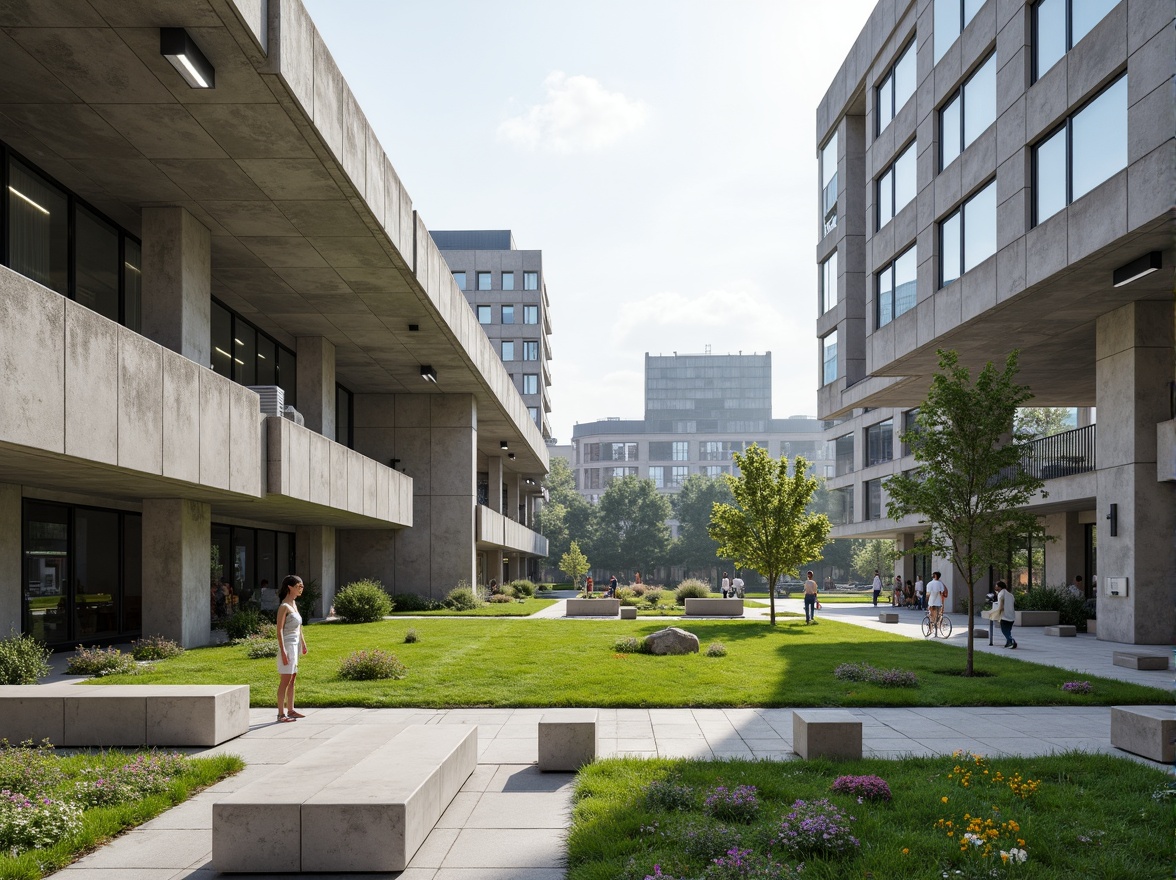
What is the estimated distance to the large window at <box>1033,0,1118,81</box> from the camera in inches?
830

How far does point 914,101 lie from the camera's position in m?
31.4

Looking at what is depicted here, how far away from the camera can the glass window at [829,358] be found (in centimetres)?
4203

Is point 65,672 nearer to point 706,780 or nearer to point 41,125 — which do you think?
point 41,125

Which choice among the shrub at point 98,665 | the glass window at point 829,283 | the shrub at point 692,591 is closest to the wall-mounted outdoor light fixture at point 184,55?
the shrub at point 98,665

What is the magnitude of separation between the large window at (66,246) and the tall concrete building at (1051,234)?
20.4 m

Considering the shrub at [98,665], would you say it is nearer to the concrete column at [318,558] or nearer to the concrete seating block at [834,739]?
the concrete seating block at [834,739]

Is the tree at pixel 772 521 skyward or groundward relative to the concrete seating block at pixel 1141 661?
skyward

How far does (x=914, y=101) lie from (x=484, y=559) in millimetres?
40220

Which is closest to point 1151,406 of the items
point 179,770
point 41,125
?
point 179,770

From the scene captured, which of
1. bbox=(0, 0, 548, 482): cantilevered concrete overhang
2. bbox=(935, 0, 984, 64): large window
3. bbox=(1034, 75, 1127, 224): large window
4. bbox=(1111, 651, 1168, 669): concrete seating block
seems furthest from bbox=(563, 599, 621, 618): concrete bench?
bbox=(935, 0, 984, 64): large window

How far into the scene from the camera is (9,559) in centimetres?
1873

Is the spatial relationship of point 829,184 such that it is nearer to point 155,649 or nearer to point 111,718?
point 155,649

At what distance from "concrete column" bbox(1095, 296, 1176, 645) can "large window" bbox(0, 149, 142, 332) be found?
24574 mm

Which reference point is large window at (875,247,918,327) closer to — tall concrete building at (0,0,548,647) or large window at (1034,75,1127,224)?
large window at (1034,75,1127,224)
